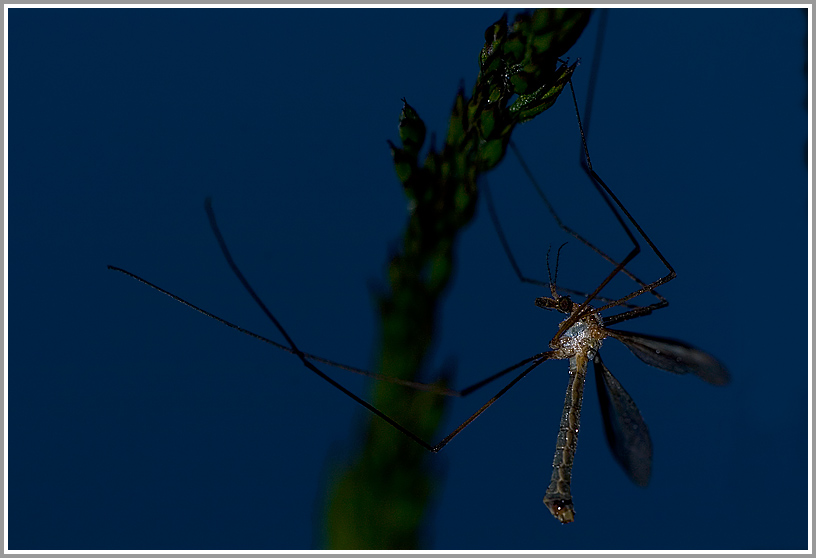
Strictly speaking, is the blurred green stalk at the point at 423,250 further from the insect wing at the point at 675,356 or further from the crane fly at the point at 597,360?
the insect wing at the point at 675,356

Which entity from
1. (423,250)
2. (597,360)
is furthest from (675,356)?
(423,250)

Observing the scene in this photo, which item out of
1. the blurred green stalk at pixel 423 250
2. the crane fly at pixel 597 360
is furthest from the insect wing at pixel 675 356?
the blurred green stalk at pixel 423 250

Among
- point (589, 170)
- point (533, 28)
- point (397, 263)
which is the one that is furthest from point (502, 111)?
point (589, 170)

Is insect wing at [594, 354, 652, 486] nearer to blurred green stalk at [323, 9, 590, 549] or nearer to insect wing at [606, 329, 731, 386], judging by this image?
insect wing at [606, 329, 731, 386]

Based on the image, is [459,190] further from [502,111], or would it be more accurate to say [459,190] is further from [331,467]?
[331,467]

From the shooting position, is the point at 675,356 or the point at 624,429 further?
the point at 624,429

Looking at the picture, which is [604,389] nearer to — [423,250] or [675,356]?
[675,356]

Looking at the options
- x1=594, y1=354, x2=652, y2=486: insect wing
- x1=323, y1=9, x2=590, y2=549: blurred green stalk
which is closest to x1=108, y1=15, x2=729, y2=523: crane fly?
x1=594, y1=354, x2=652, y2=486: insect wing
